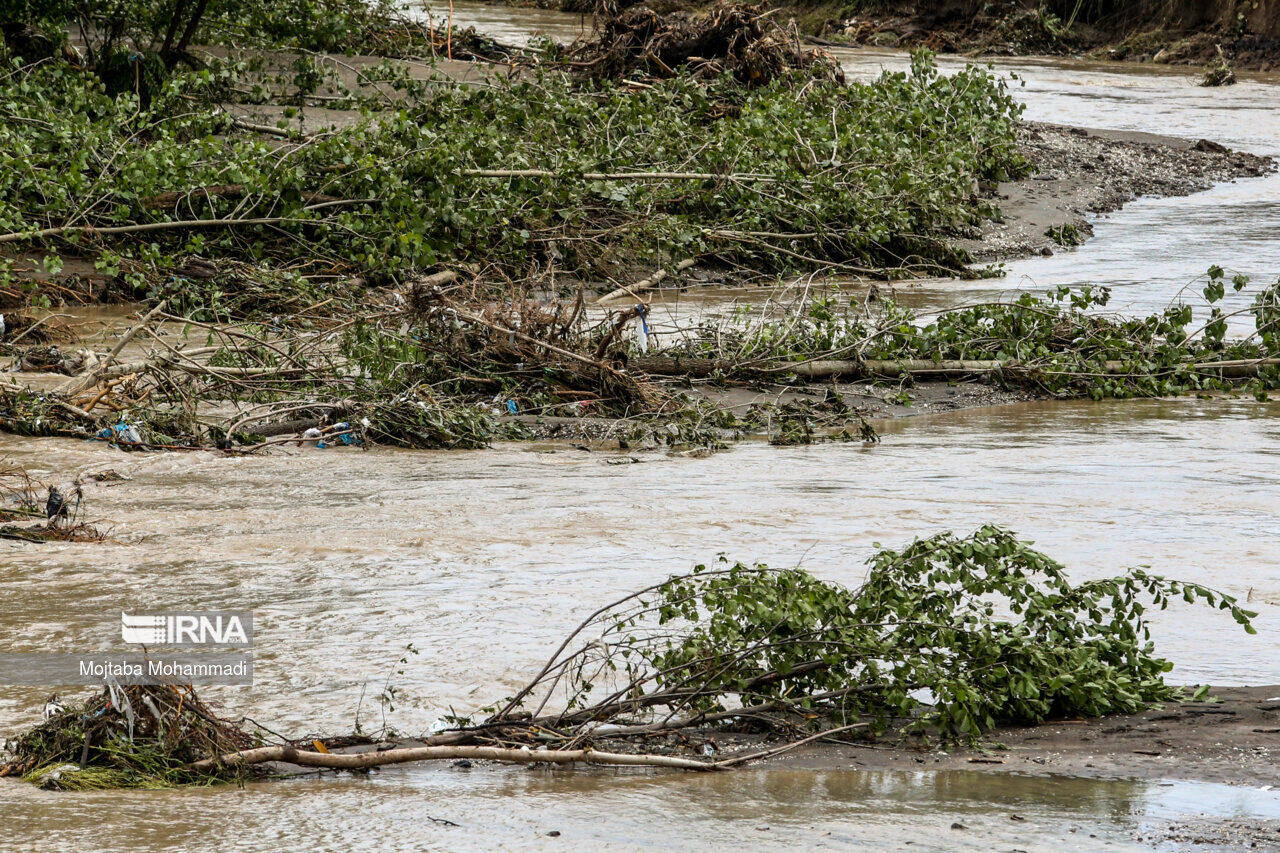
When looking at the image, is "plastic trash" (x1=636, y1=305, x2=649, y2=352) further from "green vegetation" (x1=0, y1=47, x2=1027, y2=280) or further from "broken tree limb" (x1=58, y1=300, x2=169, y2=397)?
"broken tree limb" (x1=58, y1=300, x2=169, y2=397)

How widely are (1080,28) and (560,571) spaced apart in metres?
31.7

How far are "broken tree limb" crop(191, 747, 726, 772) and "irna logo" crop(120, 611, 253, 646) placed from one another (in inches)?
40.7

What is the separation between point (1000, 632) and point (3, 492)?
4581 mm

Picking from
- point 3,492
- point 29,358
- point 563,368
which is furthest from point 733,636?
point 29,358

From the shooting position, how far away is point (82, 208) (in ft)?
37.4

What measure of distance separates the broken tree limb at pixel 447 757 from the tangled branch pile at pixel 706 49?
14.4 m

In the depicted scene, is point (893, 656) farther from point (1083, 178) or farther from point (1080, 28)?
point (1080, 28)

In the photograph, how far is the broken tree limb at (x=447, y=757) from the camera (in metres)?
3.90

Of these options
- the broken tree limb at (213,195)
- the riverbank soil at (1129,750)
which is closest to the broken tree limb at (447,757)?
the riverbank soil at (1129,750)

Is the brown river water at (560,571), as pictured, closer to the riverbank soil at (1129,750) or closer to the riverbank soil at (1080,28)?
the riverbank soil at (1129,750)

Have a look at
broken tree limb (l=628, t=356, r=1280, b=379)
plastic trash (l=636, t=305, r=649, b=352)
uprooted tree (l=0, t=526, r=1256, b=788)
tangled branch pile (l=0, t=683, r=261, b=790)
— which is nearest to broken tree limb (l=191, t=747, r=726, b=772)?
uprooted tree (l=0, t=526, r=1256, b=788)

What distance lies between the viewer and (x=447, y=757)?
400cm

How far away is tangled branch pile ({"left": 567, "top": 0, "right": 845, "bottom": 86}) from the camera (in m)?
17.7

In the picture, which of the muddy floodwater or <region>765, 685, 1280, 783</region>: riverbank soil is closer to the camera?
the muddy floodwater
